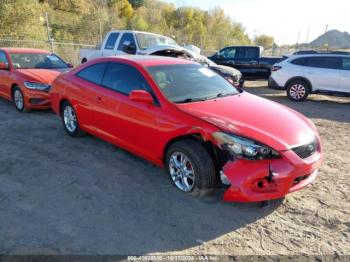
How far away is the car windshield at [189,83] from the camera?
14.5 ft

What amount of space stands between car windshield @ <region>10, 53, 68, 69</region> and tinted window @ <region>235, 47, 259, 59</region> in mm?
8947

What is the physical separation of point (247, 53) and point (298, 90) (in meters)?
4.90

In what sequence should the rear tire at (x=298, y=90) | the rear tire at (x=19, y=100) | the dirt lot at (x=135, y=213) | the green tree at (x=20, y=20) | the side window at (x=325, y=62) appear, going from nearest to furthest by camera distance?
the dirt lot at (x=135, y=213) → the rear tire at (x=19, y=100) → the side window at (x=325, y=62) → the rear tire at (x=298, y=90) → the green tree at (x=20, y=20)

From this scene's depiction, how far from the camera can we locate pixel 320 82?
1080cm

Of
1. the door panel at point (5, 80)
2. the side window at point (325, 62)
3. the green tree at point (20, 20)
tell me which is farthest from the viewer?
the green tree at point (20, 20)

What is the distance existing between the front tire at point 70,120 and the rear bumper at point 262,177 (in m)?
3.29

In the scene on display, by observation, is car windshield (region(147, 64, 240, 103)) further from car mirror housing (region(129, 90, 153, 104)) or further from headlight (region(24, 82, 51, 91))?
headlight (region(24, 82, 51, 91))

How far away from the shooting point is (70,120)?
6.10 m

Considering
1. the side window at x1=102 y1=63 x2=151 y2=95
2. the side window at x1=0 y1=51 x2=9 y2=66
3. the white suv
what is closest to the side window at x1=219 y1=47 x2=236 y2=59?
the white suv

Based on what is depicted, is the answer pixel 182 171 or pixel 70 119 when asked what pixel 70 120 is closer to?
pixel 70 119

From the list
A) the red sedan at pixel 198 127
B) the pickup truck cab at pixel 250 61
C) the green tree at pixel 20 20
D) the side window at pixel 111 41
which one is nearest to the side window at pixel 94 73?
the red sedan at pixel 198 127

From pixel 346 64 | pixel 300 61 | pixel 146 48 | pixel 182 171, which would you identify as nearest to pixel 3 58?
pixel 146 48

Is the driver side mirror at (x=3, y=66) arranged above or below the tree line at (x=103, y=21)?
below

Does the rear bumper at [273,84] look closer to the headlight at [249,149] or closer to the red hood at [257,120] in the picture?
the red hood at [257,120]
